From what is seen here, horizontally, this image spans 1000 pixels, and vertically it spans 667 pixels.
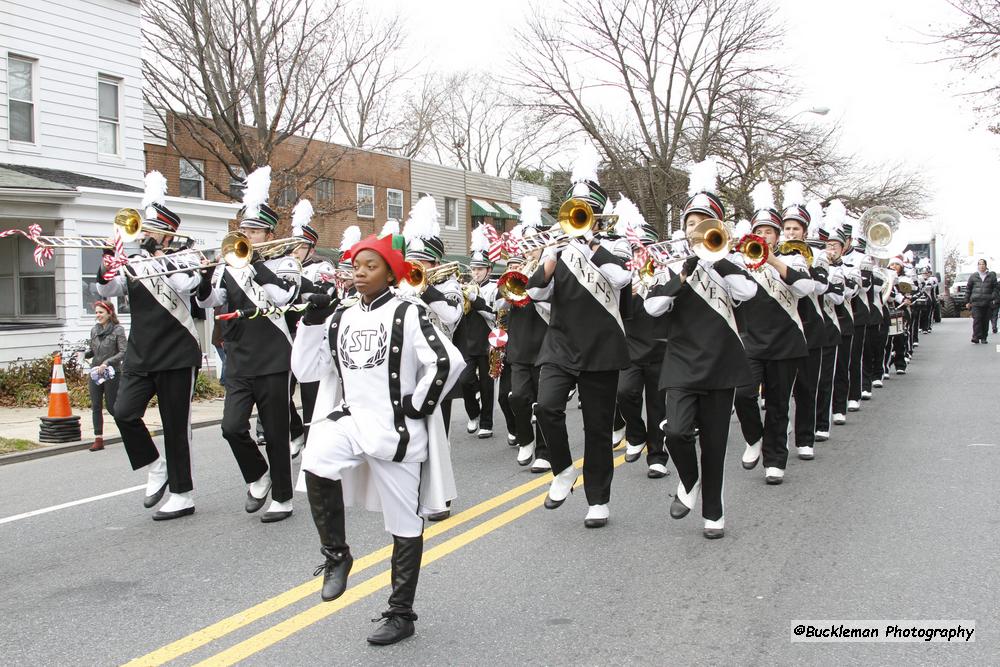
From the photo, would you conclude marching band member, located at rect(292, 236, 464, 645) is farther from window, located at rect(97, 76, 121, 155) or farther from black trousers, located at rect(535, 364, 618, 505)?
window, located at rect(97, 76, 121, 155)

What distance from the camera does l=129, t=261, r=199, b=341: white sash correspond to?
677 cm

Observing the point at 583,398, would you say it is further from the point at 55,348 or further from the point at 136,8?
the point at 136,8

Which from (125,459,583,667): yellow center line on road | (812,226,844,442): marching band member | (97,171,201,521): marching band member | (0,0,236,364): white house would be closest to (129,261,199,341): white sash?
(97,171,201,521): marching band member

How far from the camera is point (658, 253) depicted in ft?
22.0

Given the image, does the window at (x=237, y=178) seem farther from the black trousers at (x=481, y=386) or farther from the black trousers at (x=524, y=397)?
the black trousers at (x=524, y=397)

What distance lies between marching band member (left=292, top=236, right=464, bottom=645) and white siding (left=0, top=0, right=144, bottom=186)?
1491cm

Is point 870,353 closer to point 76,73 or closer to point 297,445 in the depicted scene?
point 297,445

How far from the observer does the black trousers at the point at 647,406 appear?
27.2ft

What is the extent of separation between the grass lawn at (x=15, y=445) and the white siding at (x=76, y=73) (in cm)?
806

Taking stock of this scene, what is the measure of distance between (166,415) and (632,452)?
162 inches

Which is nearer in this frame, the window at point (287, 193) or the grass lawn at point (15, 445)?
the grass lawn at point (15, 445)

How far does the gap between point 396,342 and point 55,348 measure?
13492mm

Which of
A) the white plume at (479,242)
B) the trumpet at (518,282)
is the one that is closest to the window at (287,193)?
the white plume at (479,242)

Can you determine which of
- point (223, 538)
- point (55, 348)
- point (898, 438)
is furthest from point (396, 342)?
point (55, 348)
